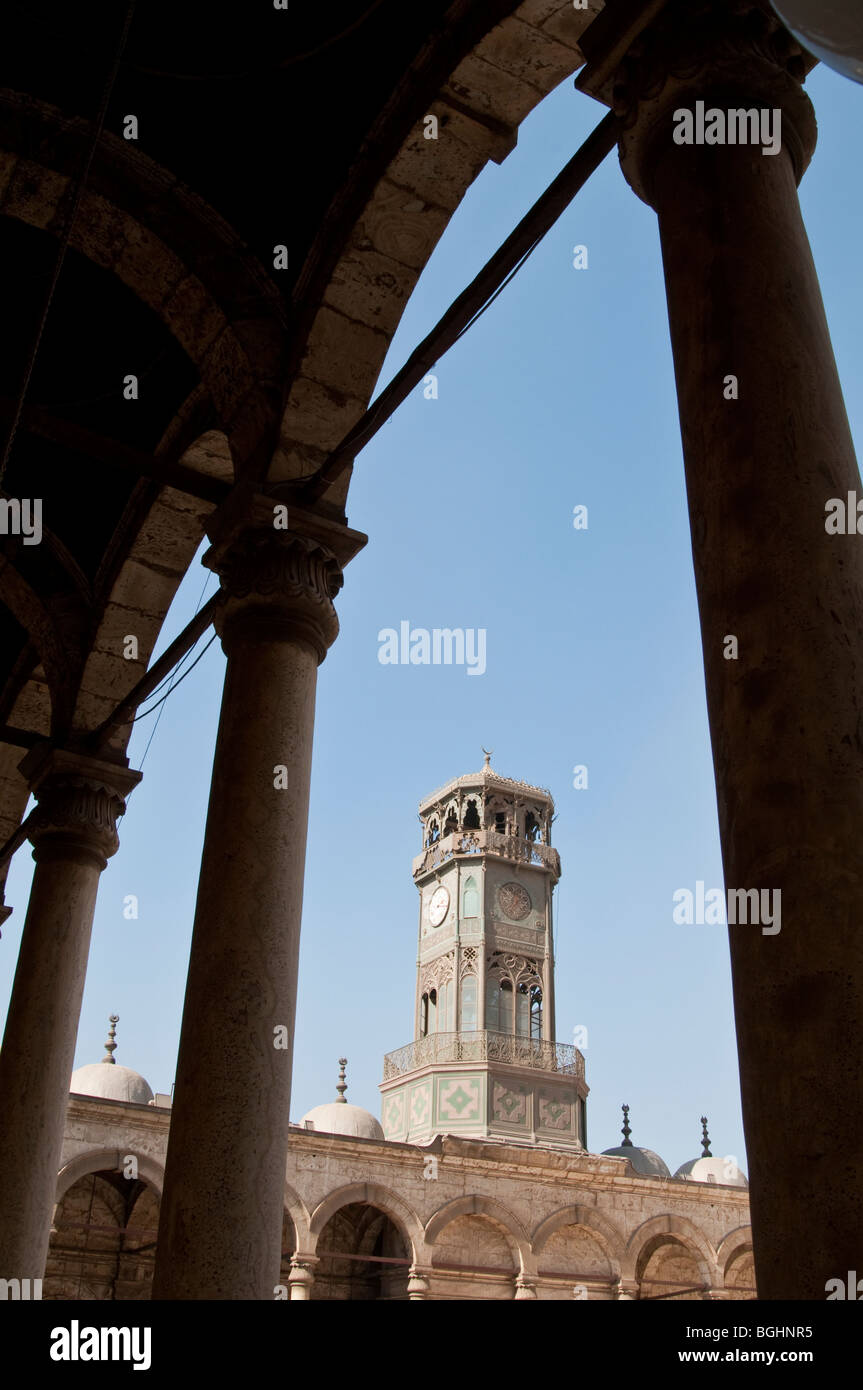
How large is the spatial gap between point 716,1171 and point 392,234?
87.1ft

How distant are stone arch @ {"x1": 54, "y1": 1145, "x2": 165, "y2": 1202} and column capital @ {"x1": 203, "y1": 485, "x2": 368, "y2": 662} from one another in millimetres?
13543

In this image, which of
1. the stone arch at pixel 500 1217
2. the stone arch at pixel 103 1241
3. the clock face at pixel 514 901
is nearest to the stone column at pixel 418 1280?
the stone arch at pixel 500 1217

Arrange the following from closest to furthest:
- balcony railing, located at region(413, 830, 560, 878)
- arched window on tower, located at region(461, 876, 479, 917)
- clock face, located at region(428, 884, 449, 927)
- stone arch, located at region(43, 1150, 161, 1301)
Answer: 1. stone arch, located at region(43, 1150, 161, 1301)
2. arched window on tower, located at region(461, 876, 479, 917)
3. balcony railing, located at region(413, 830, 560, 878)
4. clock face, located at region(428, 884, 449, 927)

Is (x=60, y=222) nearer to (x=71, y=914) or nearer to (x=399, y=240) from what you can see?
(x=399, y=240)

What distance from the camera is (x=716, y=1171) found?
2781cm

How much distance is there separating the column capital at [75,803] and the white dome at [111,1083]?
602 inches

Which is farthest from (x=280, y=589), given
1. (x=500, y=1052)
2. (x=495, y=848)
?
(x=495, y=848)

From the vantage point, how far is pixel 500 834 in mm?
33406

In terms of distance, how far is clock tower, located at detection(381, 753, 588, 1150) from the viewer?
28.7 m
